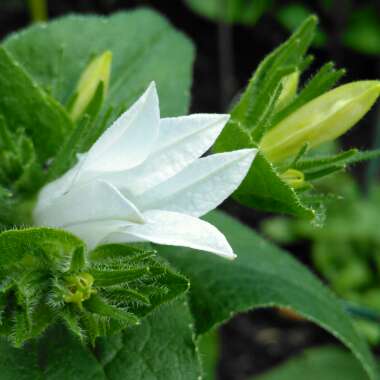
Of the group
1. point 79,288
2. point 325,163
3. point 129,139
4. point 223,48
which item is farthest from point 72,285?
point 223,48

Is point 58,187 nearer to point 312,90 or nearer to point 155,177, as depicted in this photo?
point 155,177

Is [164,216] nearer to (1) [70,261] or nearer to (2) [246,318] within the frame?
(1) [70,261]

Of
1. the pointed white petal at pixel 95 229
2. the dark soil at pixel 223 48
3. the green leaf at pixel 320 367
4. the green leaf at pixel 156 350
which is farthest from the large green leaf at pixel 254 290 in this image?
the dark soil at pixel 223 48

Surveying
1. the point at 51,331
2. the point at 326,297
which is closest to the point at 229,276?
the point at 326,297

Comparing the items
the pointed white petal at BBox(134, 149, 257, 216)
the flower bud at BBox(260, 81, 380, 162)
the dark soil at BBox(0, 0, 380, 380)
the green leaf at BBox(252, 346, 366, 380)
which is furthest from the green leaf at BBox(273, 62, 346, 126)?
the dark soil at BBox(0, 0, 380, 380)

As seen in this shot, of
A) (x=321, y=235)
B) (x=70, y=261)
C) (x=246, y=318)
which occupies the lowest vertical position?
(x=246, y=318)

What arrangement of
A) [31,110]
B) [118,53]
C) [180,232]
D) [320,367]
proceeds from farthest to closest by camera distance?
[320,367] → [118,53] → [31,110] → [180,232]

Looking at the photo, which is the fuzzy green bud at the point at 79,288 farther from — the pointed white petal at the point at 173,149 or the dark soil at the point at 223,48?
the dark soil at the point at 223,48
